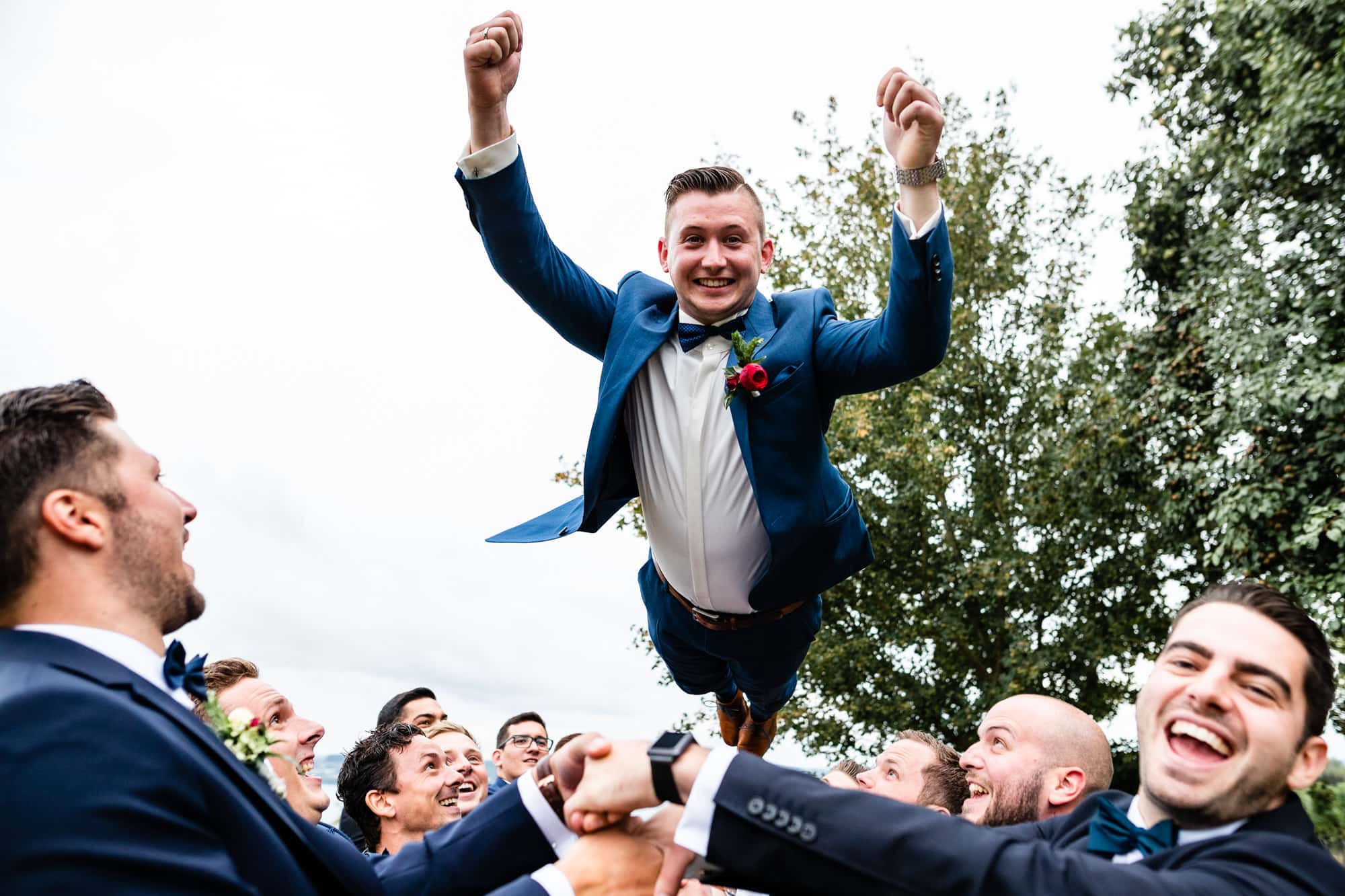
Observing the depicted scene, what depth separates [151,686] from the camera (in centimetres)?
205

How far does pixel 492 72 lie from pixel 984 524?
42.9 feet

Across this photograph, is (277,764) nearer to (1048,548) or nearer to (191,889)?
(191,889)

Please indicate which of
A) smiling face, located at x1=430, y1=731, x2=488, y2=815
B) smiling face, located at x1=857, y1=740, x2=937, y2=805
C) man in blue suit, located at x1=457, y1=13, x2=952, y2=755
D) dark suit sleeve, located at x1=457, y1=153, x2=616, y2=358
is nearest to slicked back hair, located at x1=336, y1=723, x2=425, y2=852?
smiling face, located at x1=430, y1=731, x2=488, y2=815

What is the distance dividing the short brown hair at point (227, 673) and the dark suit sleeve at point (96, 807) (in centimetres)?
308

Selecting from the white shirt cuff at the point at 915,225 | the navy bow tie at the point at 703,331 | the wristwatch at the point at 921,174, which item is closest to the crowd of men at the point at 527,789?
the white shirt cuff at the point at 915,225

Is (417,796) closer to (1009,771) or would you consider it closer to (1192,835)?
(1009,771)

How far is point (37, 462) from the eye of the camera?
2158 mm

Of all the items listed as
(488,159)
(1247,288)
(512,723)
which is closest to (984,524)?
(1247,288)

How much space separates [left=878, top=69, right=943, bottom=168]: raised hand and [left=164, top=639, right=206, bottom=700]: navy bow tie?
2.27 m

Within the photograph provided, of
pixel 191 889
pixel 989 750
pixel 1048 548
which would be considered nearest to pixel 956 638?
pixel 1048 548

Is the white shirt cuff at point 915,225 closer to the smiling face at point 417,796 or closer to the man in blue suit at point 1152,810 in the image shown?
the man in blue suit at point 1152,810

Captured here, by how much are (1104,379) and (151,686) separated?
13.5 m

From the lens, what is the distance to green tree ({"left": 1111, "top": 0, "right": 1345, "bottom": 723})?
10734 millimetres

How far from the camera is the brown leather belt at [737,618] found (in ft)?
13.2
